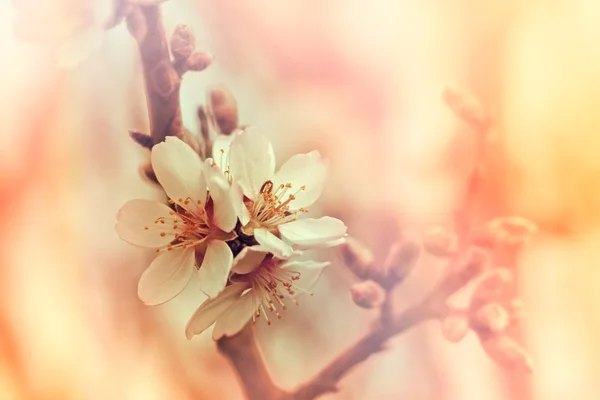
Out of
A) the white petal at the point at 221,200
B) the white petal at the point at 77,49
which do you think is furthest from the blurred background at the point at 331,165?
the white petal at the point at 221,200

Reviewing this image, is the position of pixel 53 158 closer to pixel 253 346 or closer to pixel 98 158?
pixel 98 158

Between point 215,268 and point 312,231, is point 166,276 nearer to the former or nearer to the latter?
point 215,268

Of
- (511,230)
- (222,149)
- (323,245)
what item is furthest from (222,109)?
(511,230)

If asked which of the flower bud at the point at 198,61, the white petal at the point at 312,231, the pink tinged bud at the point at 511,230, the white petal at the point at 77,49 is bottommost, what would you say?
the pink tinged bud at the point at 511,230

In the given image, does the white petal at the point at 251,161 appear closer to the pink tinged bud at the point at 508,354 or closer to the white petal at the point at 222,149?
the white petal at the point at 222,149

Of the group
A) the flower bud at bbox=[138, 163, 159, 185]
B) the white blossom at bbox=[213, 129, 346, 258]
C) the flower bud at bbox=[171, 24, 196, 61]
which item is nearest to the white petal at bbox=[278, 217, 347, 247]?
the white blossom at bbox=[213, 129, 346, 258]

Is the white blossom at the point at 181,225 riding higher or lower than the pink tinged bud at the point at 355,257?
higher
